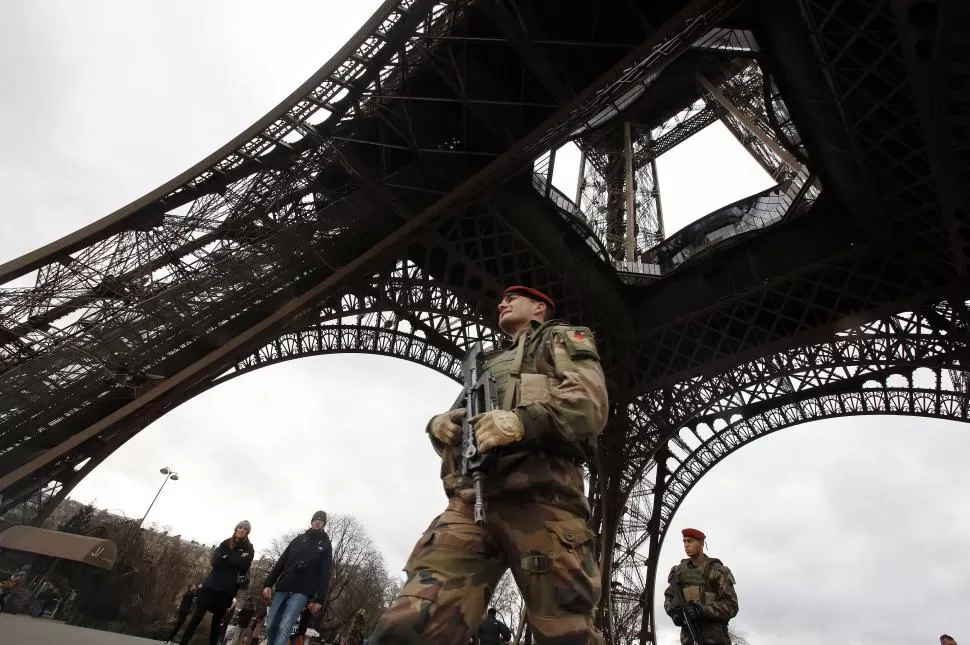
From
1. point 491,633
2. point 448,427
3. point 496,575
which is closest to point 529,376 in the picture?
point 448,427

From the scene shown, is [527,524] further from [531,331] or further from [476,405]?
[531,331]

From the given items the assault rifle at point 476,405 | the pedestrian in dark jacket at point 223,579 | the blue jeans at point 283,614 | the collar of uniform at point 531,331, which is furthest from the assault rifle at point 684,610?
the pedestrian in dark jacket at point 223,579

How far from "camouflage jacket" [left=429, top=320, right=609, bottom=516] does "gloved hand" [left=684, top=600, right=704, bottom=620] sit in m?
3.76

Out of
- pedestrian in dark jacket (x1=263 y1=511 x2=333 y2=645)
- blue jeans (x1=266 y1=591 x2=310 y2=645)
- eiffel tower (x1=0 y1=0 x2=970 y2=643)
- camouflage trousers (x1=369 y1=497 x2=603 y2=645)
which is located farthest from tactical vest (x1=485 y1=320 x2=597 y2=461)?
eiffel tower (x1=0 y1=0 x2=970 y2=643)

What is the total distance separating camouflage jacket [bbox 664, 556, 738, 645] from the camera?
17.0ft

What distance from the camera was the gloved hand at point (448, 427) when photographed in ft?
8.09

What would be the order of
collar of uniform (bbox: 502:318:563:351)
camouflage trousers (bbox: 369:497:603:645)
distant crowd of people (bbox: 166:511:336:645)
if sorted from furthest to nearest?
distant crowd of people (bbox: 166:511:336:645)
collar of uniform (bbox: 502:318:563:351)
camouflage trousers (bbox: 369:497:603:645)

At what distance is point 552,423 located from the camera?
214cm

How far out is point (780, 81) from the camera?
884cm

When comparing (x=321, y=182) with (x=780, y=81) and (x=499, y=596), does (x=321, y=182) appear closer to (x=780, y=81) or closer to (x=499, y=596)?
(x=780, y=81)

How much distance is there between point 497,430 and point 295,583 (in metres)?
3.99

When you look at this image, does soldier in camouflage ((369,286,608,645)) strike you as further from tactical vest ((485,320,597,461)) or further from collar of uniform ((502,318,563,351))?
collar of uniform ((502,318,563,351))

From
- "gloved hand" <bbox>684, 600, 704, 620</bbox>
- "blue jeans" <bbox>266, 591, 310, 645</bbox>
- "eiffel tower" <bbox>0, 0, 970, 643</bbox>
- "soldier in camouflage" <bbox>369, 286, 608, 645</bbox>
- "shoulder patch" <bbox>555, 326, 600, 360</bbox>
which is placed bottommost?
"blue jeans" <bbox>266, 591, 310, 645</bbox>

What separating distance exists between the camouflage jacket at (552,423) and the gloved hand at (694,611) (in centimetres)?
376
